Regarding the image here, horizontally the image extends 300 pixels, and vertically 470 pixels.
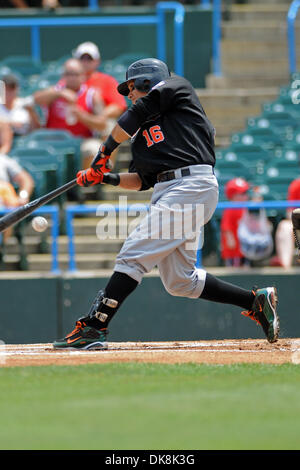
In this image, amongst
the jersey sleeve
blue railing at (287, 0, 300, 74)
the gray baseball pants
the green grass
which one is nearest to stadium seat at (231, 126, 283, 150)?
blue railing at (287, 0, 300, 74)

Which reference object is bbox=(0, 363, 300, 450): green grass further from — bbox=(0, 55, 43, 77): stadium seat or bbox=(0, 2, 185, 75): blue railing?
bbox=(0, 55, 43, 77): stadium seat

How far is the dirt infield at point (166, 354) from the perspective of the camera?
6289mm

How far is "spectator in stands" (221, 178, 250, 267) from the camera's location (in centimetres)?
963

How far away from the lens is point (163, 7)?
14.1 metres

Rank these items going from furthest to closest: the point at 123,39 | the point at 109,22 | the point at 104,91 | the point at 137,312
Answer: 1. the point at 123,39
2. the point at 109,22
3. the point at 104,91
4. the point at 137,312

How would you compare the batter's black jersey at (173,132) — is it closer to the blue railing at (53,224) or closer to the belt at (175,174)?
the belt at (175,174)

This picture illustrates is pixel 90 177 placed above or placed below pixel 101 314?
above

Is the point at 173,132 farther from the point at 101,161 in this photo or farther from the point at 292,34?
the point at 292,34

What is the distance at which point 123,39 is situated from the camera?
1495cm

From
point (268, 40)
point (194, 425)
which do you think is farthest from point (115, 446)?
point (268, 40)

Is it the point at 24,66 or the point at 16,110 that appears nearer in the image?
the point at 16,110

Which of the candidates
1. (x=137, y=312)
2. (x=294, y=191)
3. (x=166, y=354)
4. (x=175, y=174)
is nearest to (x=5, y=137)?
(x=137, y=312)

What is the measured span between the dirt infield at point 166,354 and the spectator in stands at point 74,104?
4.62m

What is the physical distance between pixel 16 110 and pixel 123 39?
3.38 meters
